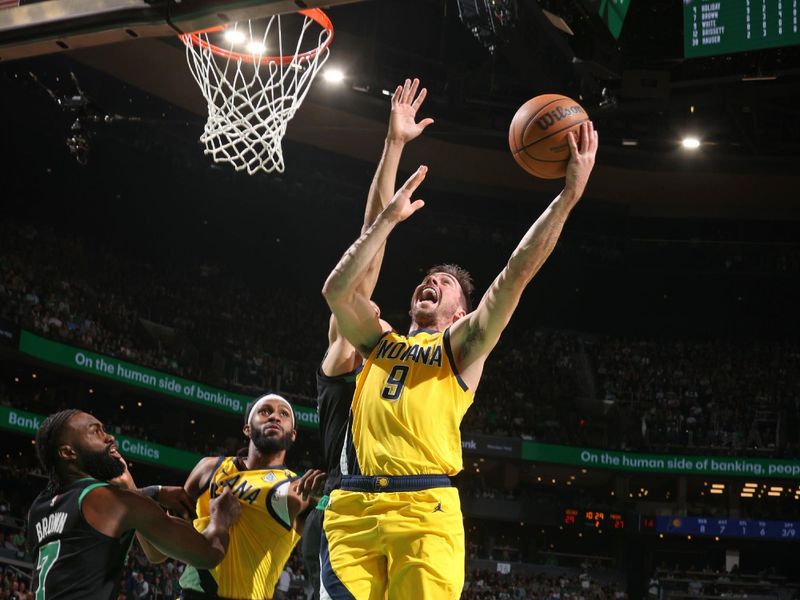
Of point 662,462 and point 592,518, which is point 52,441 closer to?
point 662,462

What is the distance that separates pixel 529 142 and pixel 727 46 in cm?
643

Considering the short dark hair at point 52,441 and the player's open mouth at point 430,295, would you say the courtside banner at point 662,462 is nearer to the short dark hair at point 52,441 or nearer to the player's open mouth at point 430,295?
the player's open mouth at point 430,295

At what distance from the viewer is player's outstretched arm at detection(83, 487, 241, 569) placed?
3.70 m

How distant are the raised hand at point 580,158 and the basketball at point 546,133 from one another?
0.19 metres

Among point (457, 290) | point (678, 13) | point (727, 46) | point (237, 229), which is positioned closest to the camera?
point (457, 290)

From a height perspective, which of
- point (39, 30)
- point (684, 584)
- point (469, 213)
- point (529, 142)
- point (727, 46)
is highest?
point (469, 213)

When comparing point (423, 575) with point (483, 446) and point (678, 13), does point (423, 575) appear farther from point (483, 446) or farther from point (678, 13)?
point (483, 446)

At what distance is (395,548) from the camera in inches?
145

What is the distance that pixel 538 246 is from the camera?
3.86 m

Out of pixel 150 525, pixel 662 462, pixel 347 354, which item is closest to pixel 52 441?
pixel 150 525

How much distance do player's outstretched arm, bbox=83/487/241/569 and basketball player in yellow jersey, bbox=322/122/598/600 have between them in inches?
20.9

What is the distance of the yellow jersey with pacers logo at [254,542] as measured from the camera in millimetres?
5418

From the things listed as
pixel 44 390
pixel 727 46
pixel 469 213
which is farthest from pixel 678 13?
pixel 44 390

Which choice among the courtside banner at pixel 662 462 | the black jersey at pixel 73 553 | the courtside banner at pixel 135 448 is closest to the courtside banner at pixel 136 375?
the courtside banner at pixel 135 448
